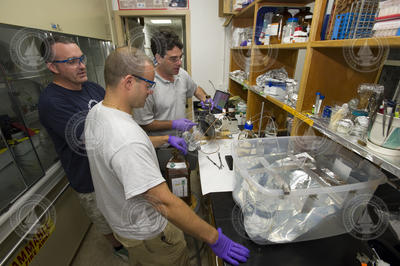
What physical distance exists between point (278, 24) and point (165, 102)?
1.09 meters

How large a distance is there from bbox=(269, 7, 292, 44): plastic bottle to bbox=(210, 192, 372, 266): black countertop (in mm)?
1220

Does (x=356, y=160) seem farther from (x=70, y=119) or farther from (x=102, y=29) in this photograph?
(x=102, y=29)

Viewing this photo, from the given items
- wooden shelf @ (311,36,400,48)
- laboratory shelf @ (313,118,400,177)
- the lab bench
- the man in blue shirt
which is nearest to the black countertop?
the lab bench

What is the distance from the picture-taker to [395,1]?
527 millimetres

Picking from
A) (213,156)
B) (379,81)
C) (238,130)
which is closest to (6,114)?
(213,156)

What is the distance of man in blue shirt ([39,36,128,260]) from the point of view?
113cm

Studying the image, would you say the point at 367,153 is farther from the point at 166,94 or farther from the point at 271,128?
→ the point at 166,94

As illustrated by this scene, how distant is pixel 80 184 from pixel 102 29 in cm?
211

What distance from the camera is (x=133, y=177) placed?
67 centimetres

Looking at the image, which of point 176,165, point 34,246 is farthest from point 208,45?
point 34,246

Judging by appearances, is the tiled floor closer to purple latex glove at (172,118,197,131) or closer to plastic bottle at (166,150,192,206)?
plastic bottle at (166,150,192,206)

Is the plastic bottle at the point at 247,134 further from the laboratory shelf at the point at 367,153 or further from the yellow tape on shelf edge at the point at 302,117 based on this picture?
the laboratory shelf at the point at 367,153

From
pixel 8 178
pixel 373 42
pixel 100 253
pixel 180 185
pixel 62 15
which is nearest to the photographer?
pixel 373 42

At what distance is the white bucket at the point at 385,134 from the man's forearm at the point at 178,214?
0.69m
